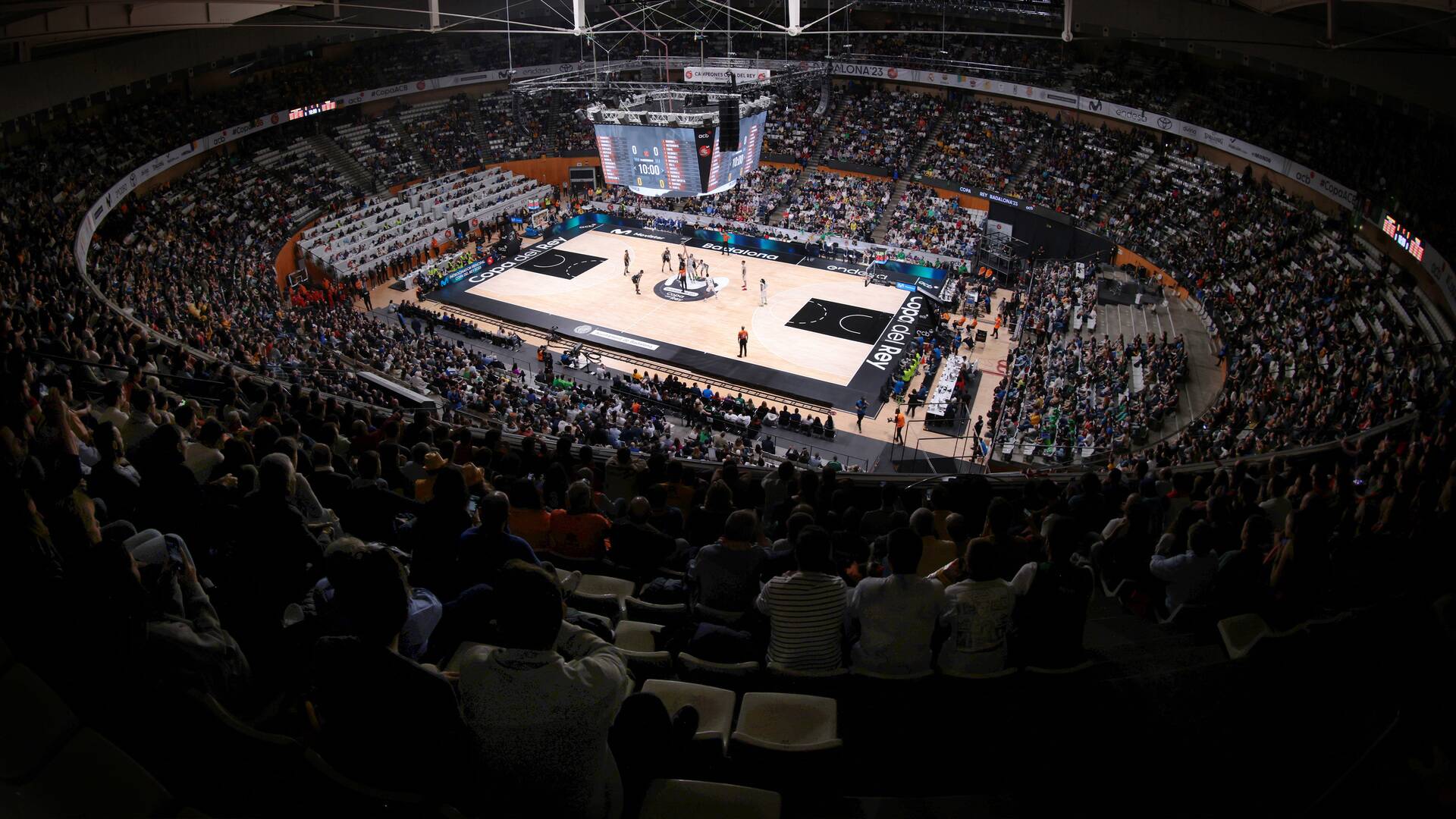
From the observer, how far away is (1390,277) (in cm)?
2175

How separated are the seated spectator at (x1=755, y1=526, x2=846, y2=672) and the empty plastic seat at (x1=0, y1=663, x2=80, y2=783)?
10.1 ft

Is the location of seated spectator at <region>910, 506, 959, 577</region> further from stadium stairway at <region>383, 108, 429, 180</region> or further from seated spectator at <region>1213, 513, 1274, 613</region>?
stadium stairway at <region>383, 108, 429, 180</region>

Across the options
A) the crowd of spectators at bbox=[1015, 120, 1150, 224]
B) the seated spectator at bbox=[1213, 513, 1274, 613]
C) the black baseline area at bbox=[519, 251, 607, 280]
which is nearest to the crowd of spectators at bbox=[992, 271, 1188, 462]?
the crowd of spectators at bbox=[1015, 120, 1150, 224]

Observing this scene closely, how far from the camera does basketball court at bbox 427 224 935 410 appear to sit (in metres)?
29.5

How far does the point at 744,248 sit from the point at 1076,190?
44.6ft

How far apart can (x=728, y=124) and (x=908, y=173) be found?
58.3 feet

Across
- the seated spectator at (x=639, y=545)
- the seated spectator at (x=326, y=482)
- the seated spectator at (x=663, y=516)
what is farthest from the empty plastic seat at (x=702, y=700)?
the seated spectator at (x=326, y=482)

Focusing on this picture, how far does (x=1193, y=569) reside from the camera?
19.7ft

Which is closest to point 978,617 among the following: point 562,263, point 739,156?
point 739,156

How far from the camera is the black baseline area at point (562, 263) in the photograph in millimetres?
37250

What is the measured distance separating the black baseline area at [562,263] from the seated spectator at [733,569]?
32.3 m

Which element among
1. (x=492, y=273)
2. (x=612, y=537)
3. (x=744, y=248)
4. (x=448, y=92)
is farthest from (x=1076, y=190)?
(x=612, y=537)

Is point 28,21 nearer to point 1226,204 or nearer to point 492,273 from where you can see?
point 492,273

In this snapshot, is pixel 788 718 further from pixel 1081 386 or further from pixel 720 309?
pixel 720 309
